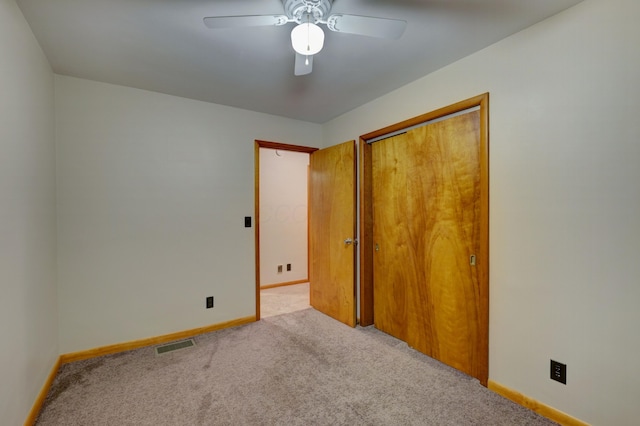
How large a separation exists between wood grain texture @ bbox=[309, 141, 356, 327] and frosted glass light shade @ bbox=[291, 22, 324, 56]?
1.56 meters

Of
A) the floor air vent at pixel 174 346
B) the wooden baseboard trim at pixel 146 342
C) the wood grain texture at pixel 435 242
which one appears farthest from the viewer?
the floor air vent at pixel 174 346

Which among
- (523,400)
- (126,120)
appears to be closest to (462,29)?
(523,400)

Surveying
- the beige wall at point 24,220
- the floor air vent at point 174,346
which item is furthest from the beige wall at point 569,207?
the beige wall at point 24,220

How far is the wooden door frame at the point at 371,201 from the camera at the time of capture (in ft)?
6.44

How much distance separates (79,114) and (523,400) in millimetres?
3878

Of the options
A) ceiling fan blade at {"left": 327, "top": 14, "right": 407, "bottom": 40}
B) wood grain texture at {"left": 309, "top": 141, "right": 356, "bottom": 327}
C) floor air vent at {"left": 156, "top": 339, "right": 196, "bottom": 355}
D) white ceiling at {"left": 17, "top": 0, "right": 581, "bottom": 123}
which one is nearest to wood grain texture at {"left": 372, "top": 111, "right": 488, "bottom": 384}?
wood grain texture at {"left": 309, "top": 141, "right": 356, "bottom": 327}

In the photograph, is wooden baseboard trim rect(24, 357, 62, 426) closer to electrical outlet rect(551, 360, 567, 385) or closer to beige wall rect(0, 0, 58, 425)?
beige wall rect(0, 0, 58, 425)

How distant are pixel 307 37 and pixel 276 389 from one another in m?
2.19

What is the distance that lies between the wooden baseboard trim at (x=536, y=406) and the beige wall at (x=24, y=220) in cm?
273

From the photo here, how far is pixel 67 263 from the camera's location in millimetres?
2320

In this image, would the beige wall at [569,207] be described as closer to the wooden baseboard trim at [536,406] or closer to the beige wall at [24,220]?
the wooden baseboard trim at [536,406]

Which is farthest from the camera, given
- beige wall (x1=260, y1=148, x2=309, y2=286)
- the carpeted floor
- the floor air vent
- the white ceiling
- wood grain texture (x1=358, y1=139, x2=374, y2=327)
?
beige wall (x1=260, y1=148, x2=309, y2=286)

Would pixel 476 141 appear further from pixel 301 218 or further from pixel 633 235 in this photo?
pixel 301 218

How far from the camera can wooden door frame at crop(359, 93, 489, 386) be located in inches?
77.2
